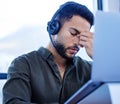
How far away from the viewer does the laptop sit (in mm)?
553

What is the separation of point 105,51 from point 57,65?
0.74 metres

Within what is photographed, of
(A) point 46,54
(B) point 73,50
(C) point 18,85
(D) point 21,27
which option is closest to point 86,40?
(B) point 73,50

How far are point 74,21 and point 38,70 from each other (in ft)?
1.05

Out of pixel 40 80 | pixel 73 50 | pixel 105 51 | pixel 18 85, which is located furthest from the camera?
pixel 73 50

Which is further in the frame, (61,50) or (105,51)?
(61,50)

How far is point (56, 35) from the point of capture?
4.40 ft

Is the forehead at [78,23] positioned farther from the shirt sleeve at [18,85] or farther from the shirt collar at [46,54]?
the shirt sleeve at [18,85]

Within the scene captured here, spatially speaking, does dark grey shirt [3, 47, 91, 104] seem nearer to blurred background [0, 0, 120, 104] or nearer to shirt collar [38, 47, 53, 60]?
shirt collar [38, 47, 53, 60]

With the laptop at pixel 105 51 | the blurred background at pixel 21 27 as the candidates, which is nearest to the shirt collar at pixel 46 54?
the blurred background at pixel 21 27

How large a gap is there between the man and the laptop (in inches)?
21.4

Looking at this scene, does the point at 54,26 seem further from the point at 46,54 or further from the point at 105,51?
Answer: the point at 105,51

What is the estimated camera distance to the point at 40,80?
1178 millimetres

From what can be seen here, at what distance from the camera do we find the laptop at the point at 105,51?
55 cm

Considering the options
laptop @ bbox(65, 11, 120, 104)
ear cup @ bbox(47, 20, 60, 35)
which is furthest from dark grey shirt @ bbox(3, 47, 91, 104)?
laptop @ bbox(65, 11, 120, 104)
